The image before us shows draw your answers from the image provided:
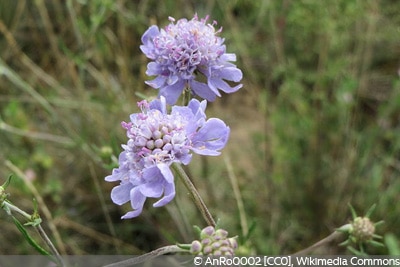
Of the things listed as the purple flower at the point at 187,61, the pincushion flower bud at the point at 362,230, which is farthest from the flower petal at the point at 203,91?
the pincushion flower bud at the point at 362,230

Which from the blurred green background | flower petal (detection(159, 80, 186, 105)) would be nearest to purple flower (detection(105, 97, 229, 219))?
flower petal (detection(159, 80, 186, 105))

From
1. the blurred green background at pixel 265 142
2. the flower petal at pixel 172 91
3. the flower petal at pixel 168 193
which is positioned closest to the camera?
the flower petal at pixel 168 193

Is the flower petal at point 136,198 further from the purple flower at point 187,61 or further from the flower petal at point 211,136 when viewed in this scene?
the purple flower at point 187,61

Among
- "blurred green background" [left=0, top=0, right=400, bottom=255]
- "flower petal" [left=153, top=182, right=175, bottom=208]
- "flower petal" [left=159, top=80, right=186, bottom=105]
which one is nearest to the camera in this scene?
"flower petal" [left=153, top=182, right=175, bottom=208]

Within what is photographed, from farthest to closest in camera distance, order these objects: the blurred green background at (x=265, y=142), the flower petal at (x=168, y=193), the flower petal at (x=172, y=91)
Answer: the blurred green background at (x=265, y=142) → the flower petal at (x=172, y=91) → the flower petal at (x=168, y=193)

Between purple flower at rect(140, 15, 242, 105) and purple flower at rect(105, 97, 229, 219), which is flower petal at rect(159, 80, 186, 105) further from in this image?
purple flower at rect(105, 97, 229, 219)

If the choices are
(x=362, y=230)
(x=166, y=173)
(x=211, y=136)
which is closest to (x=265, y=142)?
(x=362, y=230)

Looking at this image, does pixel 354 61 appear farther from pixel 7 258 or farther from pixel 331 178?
pixel 7 258
